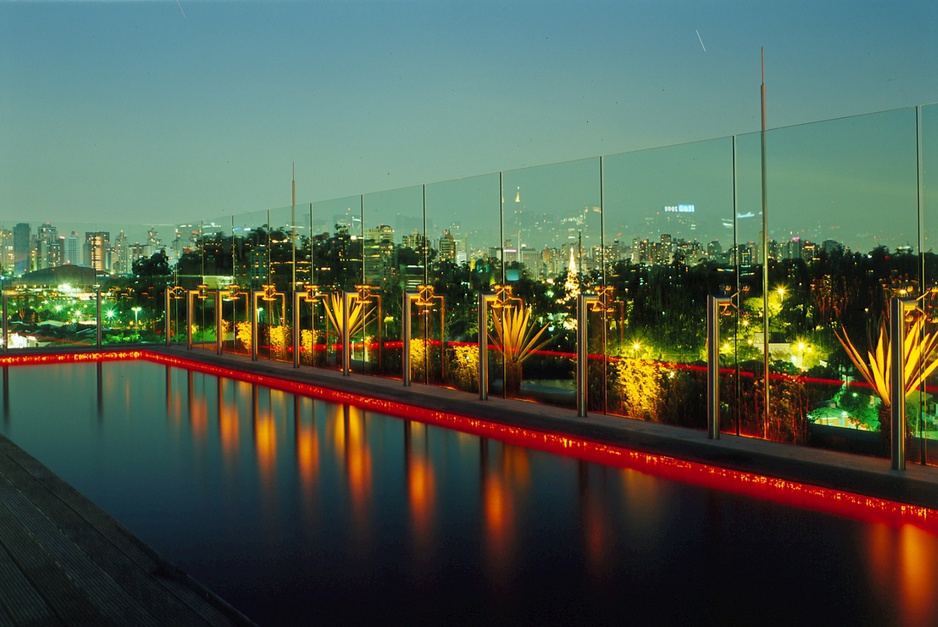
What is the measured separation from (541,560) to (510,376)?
4006mm

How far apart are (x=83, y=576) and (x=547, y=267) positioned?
4.60 metres

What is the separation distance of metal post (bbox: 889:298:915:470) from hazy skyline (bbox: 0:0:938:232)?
85.6 inches

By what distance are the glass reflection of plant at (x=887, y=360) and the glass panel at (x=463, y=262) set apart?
3.28 metres

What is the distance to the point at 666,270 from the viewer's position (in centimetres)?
586

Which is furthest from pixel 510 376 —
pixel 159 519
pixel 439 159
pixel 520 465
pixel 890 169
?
pixel 439 159

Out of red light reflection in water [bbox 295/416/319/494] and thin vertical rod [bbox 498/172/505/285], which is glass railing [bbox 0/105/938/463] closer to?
thin vertical rod [bbox 498/172/505/285]

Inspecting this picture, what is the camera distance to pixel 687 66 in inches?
381

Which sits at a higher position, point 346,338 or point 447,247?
point 447,247

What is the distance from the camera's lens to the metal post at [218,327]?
11.3m

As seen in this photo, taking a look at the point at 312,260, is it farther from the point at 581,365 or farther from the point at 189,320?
the point at 581,365

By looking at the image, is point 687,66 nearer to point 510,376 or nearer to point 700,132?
point 700,132

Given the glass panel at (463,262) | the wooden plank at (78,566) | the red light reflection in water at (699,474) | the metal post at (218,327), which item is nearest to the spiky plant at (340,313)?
the glass panel at (463,262)

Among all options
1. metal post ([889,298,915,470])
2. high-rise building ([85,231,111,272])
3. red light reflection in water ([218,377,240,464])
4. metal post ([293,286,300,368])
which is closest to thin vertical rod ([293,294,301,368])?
metal post ([293,286,300,368])

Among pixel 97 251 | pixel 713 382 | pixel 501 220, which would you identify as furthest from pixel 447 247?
pixel 97 251
